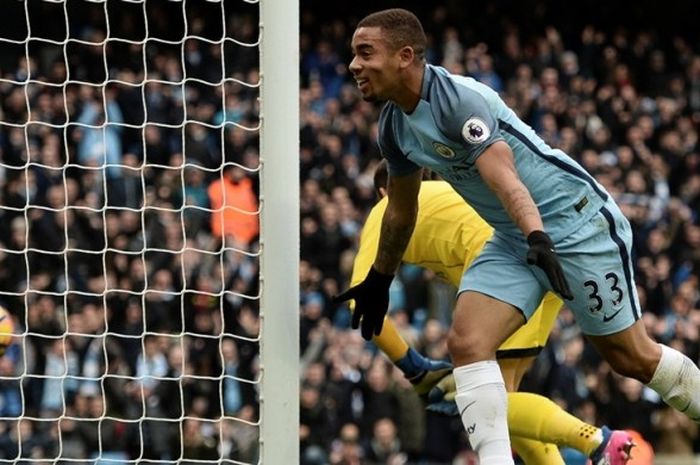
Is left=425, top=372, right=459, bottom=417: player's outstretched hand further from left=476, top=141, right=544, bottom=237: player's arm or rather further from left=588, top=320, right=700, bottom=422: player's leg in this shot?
left=476, top=141, right=544, bottom=237: player's arm

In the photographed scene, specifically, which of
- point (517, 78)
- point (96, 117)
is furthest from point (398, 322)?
point (517, 78)

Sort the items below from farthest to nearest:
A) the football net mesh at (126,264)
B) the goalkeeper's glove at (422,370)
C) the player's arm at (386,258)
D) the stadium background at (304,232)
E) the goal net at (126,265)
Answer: the stadium background at (304,232) < the football net mesh at (126,264) < the goal net at (126,265) < the goalkeeper's glove at (422,370) < the player's arm at (386,258)

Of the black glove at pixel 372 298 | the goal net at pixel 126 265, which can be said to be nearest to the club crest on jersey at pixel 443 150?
the black glove at pixel 372 298

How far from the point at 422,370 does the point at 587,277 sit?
1.73 meters

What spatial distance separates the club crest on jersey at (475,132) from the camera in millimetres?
6305

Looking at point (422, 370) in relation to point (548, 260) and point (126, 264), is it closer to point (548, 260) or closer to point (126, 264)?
point (548, 260)

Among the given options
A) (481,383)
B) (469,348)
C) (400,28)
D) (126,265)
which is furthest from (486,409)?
(126,265)

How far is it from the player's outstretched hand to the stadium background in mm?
3118

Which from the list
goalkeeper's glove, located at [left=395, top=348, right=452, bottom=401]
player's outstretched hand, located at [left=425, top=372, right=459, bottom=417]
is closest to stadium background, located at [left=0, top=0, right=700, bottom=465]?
goalkeeper's glove, located at [left=395, top=348, right=452, bottom=401]

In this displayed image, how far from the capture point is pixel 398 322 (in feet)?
51.0

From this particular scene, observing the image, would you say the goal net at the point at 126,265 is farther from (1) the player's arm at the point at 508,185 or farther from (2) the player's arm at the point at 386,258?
(1) the player's arm at the point at 508,185

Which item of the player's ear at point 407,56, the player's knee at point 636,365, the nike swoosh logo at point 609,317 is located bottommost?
the player's knee at point 636,365

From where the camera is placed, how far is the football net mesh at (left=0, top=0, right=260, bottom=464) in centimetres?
1315

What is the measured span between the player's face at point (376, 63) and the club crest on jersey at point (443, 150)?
28cm
